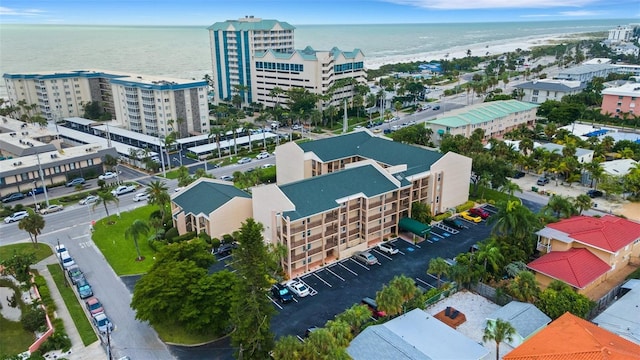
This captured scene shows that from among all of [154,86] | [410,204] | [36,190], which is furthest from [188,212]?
[154,86]

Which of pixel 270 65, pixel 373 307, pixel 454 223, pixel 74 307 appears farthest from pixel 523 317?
pixel 270 65

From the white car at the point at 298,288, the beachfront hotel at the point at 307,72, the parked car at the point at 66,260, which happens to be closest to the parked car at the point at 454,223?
the white car at the point at 298,288

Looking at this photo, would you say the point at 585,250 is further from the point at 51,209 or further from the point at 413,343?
the point at 51,209

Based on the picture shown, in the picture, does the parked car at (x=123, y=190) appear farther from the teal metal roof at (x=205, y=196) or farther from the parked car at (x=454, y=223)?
the parked car at (x=454, y=223)

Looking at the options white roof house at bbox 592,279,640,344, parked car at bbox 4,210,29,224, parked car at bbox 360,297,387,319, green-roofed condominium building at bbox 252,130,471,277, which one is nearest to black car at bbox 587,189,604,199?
green-roofed condominium building at bbox 252,130,471,277

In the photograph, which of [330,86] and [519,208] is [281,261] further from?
[330,86]

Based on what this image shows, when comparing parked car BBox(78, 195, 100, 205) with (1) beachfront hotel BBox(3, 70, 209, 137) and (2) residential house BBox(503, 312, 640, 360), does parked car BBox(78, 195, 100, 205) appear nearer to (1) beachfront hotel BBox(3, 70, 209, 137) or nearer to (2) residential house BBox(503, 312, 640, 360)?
(1) beachfront hotel BBox(3, 70, 209, 137)
